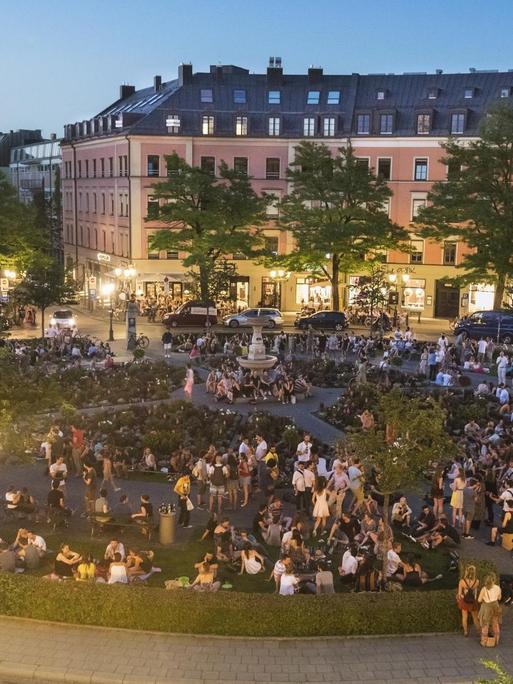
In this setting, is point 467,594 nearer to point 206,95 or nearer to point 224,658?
point 224,658

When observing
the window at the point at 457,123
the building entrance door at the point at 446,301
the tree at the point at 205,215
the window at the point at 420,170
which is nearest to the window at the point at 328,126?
the window at the point at 420,170

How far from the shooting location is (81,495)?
21.7m

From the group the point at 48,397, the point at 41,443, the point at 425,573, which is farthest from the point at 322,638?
the point at 41,443

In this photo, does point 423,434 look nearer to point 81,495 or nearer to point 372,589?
point 372,589

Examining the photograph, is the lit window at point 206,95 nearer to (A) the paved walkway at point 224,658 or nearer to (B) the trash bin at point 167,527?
(B) the trash bin at point 167,527

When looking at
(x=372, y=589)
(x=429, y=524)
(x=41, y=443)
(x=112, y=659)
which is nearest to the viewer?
(x=112, y=659)

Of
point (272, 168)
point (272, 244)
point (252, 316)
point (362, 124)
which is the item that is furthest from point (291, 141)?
point (252, 316)

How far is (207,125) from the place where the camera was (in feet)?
205

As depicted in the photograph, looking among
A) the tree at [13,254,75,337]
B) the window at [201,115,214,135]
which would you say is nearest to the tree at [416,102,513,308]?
→ the window at [201,115,214,135]

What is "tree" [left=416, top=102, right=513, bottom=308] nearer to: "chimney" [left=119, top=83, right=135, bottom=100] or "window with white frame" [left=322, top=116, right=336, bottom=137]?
"window with white frame" [left=322, top=116, right=336, bottom=137]

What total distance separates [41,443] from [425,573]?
12.6 m

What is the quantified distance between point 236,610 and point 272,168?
52.0 meters

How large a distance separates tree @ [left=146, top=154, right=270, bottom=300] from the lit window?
31.1 ft

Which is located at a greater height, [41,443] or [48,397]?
[48,397]
